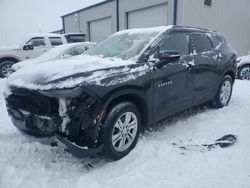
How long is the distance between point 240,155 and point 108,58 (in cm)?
235

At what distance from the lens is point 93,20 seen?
20.0 m

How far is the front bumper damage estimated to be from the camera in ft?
9.74

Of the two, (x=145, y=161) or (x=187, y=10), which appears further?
(x=187, y=10)

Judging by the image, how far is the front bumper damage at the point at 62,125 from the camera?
2.97m

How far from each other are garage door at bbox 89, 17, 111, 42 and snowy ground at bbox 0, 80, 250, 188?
48.9ft

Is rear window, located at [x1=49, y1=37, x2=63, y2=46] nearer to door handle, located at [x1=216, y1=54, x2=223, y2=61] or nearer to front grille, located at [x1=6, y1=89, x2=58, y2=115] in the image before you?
door handle, located at [x1=216, y1=54, x2=223, y2=61]

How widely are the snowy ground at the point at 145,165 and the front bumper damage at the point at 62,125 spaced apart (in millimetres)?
368

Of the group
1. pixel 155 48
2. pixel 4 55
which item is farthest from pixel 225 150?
pixel 4 55

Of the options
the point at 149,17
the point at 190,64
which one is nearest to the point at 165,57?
the point at 190,64

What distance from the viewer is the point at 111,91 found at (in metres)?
3.25

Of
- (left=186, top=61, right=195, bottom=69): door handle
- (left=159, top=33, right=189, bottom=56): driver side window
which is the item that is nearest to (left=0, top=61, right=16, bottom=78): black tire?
(left=159, top=33, right=189, bottom=56): driver side window

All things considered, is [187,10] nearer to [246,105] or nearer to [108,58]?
[246,105]

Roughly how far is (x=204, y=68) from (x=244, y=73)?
240 inches

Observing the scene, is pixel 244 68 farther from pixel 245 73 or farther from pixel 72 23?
pixel 72 23
